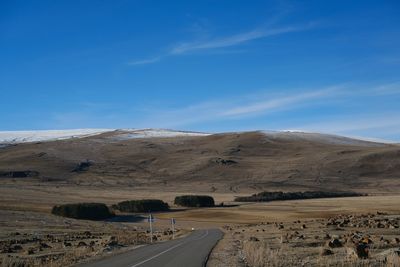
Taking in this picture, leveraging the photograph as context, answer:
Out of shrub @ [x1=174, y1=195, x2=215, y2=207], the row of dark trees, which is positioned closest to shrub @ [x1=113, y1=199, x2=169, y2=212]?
the row of dark trees

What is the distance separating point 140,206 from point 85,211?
39.6ft

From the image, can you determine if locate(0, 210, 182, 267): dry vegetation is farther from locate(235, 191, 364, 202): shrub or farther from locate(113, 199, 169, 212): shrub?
locate(235, 191, 364, 202): shrub

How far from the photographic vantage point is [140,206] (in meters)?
107

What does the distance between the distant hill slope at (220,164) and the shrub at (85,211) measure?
1896 inches

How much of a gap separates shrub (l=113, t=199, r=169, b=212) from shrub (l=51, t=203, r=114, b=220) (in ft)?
25.7

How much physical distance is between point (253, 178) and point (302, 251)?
123562mm

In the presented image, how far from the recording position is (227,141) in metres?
190

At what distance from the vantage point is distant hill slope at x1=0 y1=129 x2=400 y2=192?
148m

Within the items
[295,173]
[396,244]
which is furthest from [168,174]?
[396,244]

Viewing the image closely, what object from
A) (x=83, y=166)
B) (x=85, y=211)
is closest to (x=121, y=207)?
(x=85, y=211)

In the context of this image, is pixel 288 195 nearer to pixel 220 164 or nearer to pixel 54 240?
pixel 220 164

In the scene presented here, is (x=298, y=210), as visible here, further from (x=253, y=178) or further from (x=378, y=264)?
(x=378, y=264)

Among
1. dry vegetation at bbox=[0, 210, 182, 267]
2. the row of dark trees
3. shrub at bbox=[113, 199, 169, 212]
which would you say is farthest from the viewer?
shrub at bbox=[113, 199, 169, 212]

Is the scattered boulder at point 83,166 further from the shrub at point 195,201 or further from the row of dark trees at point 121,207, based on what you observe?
the shrub at point 195,201
